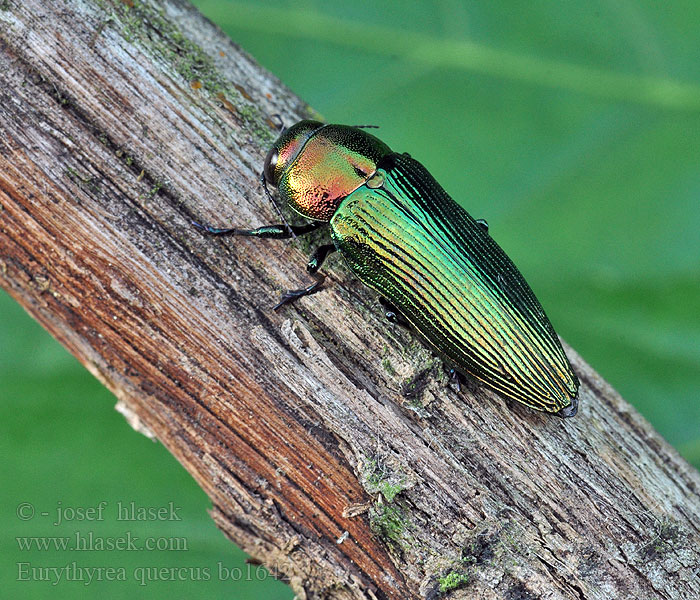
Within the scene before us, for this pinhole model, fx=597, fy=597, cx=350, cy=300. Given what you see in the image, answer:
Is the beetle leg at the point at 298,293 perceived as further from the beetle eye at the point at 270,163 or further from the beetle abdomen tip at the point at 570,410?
the beetle abdomen tip at the point at 570,410

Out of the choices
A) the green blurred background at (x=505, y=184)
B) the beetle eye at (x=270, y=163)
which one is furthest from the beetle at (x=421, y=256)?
the green blurred background at (x=505, y=184)

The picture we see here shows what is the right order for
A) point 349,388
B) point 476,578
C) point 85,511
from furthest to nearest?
point 85,511 → point 349,388 → point 476,578

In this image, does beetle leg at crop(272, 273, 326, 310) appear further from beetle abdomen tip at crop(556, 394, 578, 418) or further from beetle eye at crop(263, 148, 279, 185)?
beetle abdomen tip at crop(556, 394, 578, 418)

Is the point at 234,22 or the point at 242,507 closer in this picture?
the point at 242,507

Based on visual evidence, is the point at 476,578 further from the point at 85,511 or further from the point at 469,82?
the point at 469,82

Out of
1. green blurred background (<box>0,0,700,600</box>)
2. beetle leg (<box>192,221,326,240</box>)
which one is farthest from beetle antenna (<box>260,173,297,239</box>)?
green blurred background (<box>0,0,700,600</box>)

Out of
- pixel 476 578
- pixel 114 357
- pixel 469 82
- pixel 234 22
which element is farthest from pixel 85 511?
pixel 469 82

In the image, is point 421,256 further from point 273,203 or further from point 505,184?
point 505,184

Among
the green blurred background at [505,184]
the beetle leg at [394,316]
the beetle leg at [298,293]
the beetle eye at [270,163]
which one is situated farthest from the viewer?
the green blurred background at [505,184]
